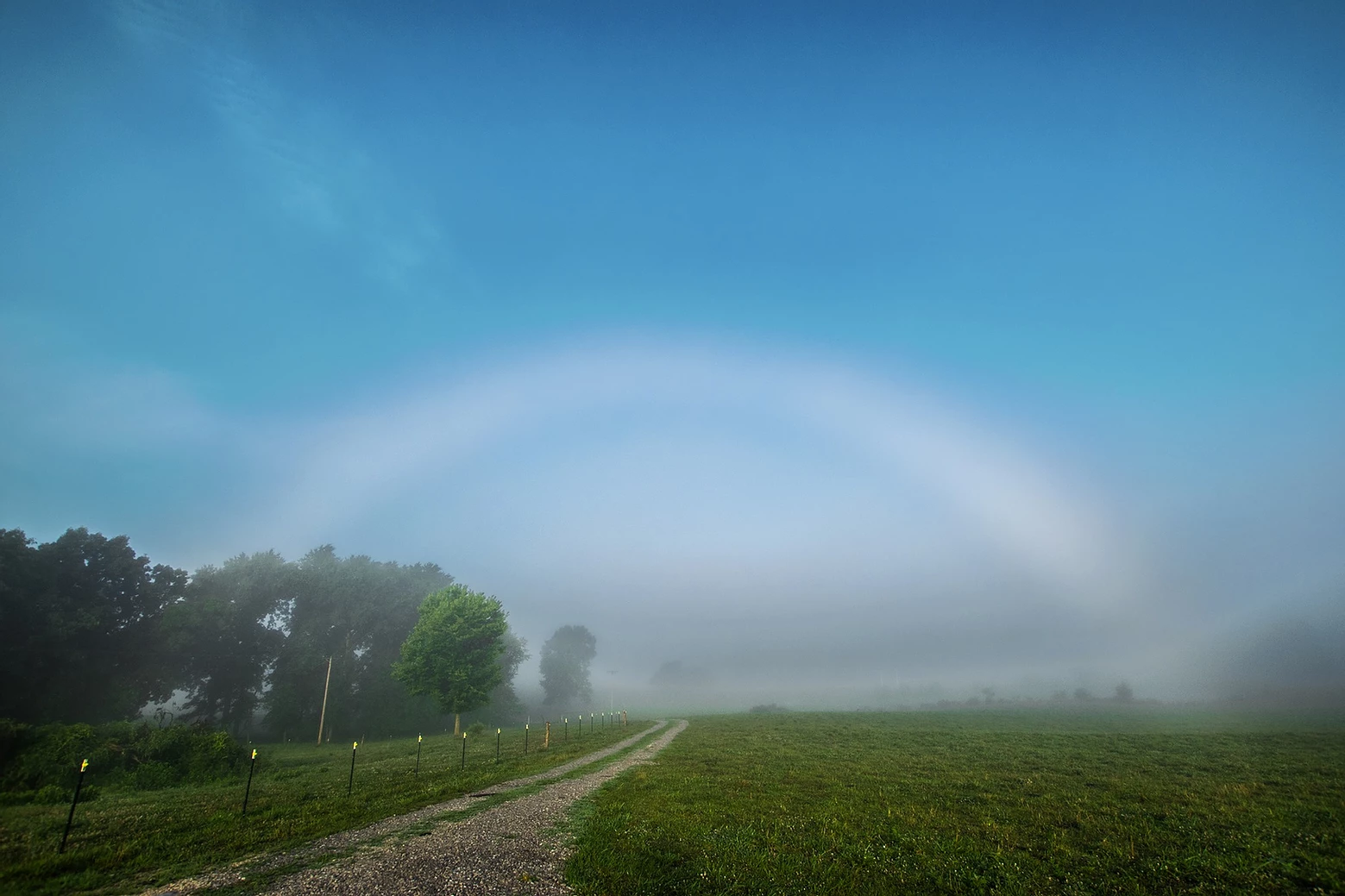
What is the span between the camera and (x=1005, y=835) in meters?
16.4

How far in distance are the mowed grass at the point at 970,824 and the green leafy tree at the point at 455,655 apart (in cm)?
3349

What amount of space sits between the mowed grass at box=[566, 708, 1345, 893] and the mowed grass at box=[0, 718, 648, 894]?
8778 mm

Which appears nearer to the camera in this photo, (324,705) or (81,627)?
(81,627)

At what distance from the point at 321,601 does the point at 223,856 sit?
234 feet

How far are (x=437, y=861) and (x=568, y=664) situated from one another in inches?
5336

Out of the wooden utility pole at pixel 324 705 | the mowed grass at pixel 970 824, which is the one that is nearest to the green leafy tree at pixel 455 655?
the wooden utility pole at pixel 324 705

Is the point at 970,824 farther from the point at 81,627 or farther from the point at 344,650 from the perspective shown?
the point at 344,650

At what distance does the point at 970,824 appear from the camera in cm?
1800

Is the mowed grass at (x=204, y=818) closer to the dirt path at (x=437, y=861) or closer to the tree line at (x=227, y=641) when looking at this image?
the dirt path at (x=437, y=861)

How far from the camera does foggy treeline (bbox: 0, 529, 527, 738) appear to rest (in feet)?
159

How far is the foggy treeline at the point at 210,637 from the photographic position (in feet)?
159

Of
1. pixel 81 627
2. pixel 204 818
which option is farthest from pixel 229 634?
pixel 204 818

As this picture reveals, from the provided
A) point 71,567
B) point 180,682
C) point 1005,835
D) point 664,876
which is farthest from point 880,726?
point 71,567

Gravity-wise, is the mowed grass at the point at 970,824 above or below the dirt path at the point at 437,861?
below
